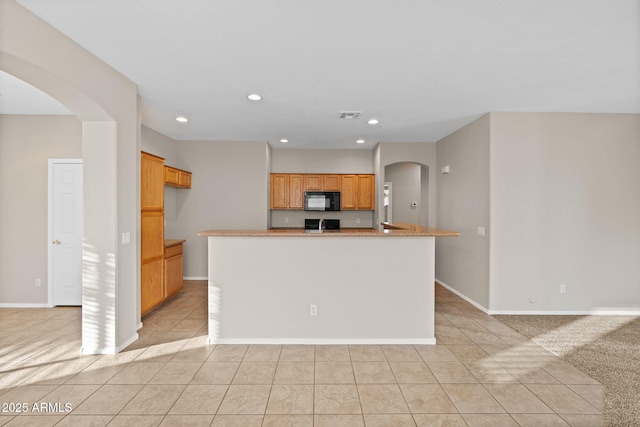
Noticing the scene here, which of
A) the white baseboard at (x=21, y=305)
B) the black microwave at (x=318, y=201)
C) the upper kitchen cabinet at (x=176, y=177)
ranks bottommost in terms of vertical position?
the white baseboard at (x=21, y=305)

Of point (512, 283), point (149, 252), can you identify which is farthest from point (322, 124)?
point (512, 283)

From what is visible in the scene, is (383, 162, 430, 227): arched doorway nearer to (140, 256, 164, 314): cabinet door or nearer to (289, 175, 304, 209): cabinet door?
(289, 175, 304, 209): cabinet door

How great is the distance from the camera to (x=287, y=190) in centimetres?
621

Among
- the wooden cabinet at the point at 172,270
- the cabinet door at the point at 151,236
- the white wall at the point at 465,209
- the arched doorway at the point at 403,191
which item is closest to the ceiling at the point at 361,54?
the white wall at the point at 465,209

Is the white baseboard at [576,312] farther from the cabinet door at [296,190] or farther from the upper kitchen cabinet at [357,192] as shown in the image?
the cabinet door at [296,190]

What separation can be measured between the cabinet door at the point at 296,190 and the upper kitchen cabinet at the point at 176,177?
2.00 meters

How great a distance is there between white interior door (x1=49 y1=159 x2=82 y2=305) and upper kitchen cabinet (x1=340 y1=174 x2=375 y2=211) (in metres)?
4.44

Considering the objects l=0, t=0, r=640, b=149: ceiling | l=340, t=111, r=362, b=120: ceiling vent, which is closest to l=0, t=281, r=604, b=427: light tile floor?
l=0, t=0, r=640, b=149: ceiling

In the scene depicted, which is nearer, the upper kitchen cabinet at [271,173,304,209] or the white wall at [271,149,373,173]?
the upper kitchen cabinet at [271,173,304,209]

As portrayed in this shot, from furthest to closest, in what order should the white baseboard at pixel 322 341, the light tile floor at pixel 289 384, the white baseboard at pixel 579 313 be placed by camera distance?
the white baseboard at pixel 579 313, the white baseboard at pixel 322 341, the light tile floor at pixel 289 384

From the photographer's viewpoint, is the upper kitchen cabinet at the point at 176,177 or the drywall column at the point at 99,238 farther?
the upper kitchen cabinet at the point at 176,177

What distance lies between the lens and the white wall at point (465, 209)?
4137mm

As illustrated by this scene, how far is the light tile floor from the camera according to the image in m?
2.01

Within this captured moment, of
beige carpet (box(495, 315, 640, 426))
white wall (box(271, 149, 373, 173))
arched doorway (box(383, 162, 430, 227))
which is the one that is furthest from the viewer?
arched doorway (box(383, 162, 430, 227))
